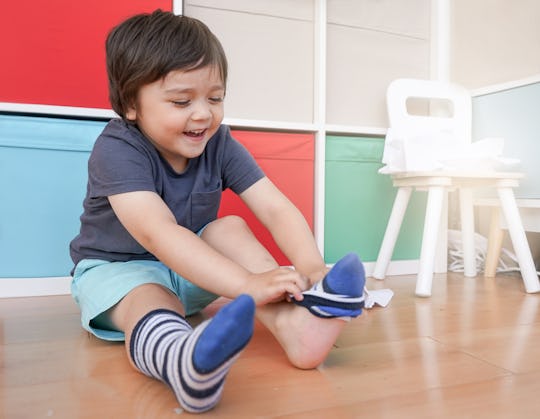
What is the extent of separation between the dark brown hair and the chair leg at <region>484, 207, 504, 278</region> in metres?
0.91

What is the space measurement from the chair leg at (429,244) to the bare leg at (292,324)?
0.47 m

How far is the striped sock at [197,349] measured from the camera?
1.32 ft

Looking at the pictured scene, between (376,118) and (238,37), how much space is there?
0.43 m

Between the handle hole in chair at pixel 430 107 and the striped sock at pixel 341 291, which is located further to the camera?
the handle hole in chair at pixel 430 107

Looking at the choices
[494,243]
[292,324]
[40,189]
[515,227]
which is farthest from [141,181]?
[494,243]

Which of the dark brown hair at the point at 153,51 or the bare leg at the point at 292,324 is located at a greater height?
the dark brown hair at the point at 153,51

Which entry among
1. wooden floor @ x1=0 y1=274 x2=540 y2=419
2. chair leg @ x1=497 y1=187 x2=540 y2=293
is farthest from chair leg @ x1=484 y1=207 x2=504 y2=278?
wooden floor @ x1=0 y1=274 x2=540 y2=419

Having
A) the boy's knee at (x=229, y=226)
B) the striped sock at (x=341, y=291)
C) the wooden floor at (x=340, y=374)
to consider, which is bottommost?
the wooden floor at (x=340, y=374)

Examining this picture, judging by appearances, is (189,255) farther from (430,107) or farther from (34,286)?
(430,107)

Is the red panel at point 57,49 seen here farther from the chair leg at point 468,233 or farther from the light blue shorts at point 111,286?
the chair leg at point 468,233

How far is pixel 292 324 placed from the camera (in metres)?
0.58

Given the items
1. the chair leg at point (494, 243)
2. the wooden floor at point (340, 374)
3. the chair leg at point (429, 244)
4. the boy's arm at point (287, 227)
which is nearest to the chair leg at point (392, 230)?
the chair leg at point (429, 244)

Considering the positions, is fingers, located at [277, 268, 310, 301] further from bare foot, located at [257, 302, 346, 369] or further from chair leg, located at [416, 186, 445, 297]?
chair leg, located at [416, 186, 445, 297]

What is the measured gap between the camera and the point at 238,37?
3.98ft
